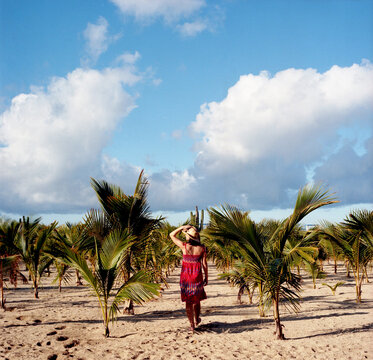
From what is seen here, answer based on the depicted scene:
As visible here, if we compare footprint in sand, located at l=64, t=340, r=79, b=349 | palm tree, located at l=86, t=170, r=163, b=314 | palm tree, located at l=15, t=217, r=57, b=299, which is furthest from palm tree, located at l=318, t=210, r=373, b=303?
palm tree, located at l=15, t=217, r=57, b=299

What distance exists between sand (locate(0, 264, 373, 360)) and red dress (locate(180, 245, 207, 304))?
0.62 m

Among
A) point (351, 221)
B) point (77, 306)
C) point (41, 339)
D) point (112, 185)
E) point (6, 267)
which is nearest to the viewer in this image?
point (41, 339)

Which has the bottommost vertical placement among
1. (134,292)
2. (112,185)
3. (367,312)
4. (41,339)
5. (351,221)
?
(367,312)

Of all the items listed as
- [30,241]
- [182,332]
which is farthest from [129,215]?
[30,241]

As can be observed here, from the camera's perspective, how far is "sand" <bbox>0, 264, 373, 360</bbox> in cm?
438

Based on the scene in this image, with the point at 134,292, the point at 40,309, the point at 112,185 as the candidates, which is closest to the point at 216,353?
the point at 134,292

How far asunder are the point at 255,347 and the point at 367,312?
3.75 m

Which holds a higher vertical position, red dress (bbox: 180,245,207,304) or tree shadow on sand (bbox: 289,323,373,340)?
red dress (bbox: 180,245,207,304)

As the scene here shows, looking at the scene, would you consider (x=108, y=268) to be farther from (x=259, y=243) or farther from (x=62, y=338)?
(x=259, y=243)

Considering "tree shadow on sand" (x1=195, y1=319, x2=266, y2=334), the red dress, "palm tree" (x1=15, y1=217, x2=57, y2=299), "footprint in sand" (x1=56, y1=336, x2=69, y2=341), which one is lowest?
"tree shadow on sand" (x1=195, y1=319, x2=266, y2=334)

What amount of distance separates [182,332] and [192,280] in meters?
0.95

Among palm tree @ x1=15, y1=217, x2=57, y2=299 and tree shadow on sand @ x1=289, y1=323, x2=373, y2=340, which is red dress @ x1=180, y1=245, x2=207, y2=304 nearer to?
tree shadow on sand @ x1=289, y1=323, x2=373, y2=340

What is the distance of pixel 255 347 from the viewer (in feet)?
15.1

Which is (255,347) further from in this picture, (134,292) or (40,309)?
(40,309)
